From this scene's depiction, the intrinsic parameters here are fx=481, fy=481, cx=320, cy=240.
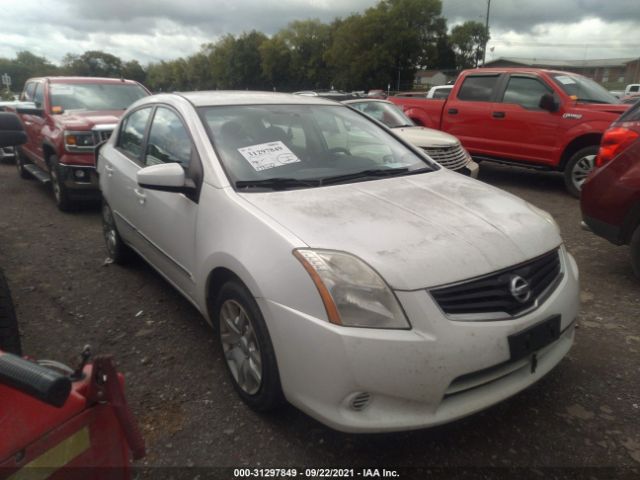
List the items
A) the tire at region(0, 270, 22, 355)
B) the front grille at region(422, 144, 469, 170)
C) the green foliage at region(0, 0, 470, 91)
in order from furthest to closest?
the green foliage at region(0, 0, 470, 91) < the front grille at region(422, 144, 469, 170) < the tire at region(0, 270, 22, 355)

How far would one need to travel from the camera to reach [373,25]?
59500 millimetres

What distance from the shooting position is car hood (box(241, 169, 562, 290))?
197 cm

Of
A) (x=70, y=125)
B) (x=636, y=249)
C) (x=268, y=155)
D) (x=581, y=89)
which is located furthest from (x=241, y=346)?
(x=581, y=89)

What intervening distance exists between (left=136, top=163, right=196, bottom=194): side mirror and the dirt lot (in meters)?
1.06

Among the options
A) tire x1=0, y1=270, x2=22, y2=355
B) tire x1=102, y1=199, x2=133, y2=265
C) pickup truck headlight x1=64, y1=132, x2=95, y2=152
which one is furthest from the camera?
pickup truck headlight x1=64, y1=132, x2=95, y2=152

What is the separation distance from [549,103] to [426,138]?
193 centimetres

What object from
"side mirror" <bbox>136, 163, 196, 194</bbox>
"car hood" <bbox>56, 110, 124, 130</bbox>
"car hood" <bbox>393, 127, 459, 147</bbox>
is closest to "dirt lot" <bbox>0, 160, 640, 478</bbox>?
"side mirror" <bbox>136, 163, 196, 194</bbox>

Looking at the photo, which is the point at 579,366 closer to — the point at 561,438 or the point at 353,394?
the point at 561,438

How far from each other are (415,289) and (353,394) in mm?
477

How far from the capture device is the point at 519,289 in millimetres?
2041

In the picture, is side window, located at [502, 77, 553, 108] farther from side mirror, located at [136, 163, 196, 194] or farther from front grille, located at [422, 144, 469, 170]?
side mirror, located at [136, 163, 196, 194]

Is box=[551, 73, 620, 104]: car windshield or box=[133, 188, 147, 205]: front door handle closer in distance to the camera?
box=[133, 188, 147, 205]: front door handle

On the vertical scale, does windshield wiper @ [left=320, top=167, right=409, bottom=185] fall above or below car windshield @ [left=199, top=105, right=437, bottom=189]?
below

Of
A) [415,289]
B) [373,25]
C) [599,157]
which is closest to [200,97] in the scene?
[415,289]
